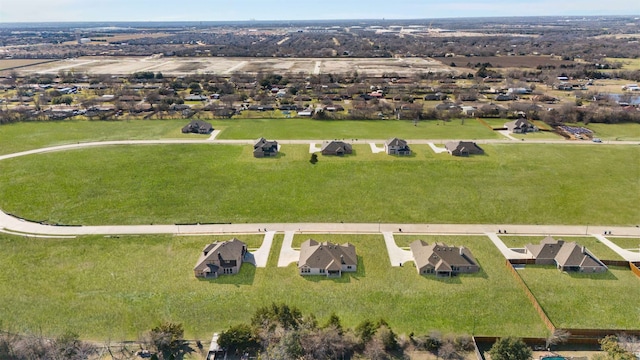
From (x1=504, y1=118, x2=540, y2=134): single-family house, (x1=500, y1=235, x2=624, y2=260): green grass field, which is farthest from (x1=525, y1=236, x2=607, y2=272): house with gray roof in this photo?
(x1=504, y1=118, x2=540, y2=134): single-family house

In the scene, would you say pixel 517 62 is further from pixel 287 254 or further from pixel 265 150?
pixel 287 254

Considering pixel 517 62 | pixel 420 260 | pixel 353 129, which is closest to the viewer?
pixel 420 260

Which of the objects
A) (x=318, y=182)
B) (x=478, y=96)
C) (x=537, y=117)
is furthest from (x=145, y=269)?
(x=478, y=96)

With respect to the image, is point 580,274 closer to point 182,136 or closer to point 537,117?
point 537,117

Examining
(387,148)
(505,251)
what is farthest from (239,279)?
(387,148)

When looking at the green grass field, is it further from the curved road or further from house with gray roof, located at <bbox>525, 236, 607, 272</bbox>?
house with gray roof, located at <bbox>525, 236, 607, 272</bbox>

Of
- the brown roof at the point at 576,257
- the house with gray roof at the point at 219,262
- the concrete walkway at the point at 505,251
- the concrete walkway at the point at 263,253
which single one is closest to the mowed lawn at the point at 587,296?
the brown roof at the point at 576,257
